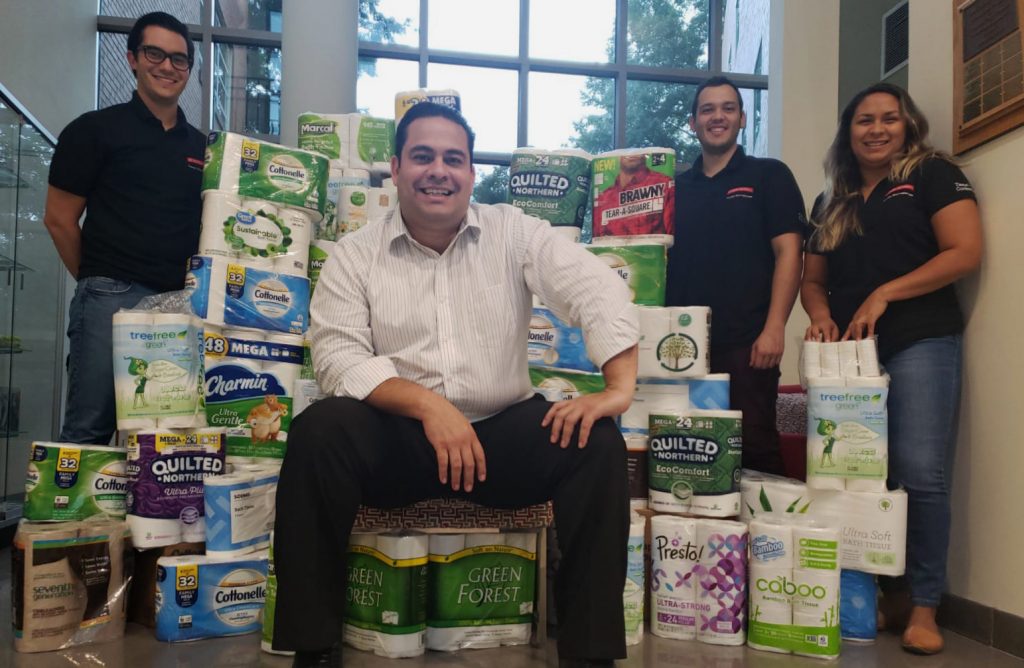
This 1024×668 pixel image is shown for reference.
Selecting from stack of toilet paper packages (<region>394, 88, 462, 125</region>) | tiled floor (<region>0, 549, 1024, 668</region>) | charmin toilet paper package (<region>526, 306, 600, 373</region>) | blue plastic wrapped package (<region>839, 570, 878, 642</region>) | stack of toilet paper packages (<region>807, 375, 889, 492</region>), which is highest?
stack of toilet paper packages (<region>394, 88, 462, 125</region>)

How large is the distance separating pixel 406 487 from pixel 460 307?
0.44m

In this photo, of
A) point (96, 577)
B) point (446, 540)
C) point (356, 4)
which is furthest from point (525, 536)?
point (356, 4)

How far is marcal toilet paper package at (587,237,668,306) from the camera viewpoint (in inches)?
105

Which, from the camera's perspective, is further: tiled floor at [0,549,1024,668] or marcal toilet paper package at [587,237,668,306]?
marcal toilet paper package at [587,237,668,306]

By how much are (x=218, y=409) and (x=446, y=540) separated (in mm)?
941

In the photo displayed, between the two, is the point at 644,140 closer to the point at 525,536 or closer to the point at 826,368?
the point at 826,368

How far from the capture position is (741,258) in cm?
282

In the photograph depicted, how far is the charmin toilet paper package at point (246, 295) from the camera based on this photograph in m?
2.57

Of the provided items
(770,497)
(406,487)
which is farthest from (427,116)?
(770,497)

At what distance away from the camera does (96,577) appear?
219 cm

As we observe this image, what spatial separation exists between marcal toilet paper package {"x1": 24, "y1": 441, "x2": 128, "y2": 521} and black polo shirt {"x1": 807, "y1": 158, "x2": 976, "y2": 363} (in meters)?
2.20

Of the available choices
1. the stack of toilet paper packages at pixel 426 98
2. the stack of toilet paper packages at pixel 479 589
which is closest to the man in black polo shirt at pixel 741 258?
the stack of toilet paper packages at pixel 426 98

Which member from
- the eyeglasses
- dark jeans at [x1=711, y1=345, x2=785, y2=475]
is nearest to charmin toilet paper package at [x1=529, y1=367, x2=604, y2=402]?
dark jeans at [x1=711, y1=345, x2=785, y2=475]

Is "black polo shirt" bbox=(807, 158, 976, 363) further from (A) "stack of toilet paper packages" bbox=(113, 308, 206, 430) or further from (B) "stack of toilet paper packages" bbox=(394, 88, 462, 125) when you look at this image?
(A) "stack of toilet paper packages" bbox=(113, 308, 206, 430)
